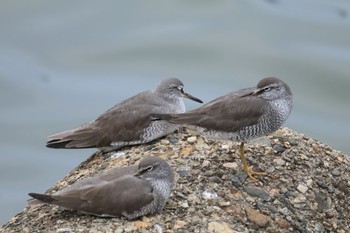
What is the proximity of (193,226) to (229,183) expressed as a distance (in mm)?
836

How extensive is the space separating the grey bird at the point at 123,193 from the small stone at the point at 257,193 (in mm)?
857

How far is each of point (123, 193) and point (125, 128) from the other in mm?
1831

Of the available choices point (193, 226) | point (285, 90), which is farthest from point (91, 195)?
point (285, 90)

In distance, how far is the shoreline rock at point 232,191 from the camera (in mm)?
7897

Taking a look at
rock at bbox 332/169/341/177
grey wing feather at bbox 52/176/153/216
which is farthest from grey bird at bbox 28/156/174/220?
rock at bbox 332/169/341/177

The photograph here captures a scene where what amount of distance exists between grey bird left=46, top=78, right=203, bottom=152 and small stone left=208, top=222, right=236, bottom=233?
5.89 ft

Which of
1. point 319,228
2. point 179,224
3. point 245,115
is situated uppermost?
point 245,115

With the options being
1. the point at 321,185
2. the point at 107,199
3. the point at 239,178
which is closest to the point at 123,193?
the point at 107,199

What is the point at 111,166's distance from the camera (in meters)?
9.08

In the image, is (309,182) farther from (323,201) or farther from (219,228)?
(219,228)

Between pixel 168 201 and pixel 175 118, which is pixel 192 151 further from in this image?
pixel 168 201

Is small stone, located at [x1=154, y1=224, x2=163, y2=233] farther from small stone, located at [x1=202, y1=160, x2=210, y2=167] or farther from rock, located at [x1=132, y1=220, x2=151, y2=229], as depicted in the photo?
small stone, located at [x1=202, y1=160, x2=210, y2=167]

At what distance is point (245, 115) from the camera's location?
8.64 m

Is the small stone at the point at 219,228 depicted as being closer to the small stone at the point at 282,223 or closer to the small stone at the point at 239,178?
the small stone at the point at 282,223
